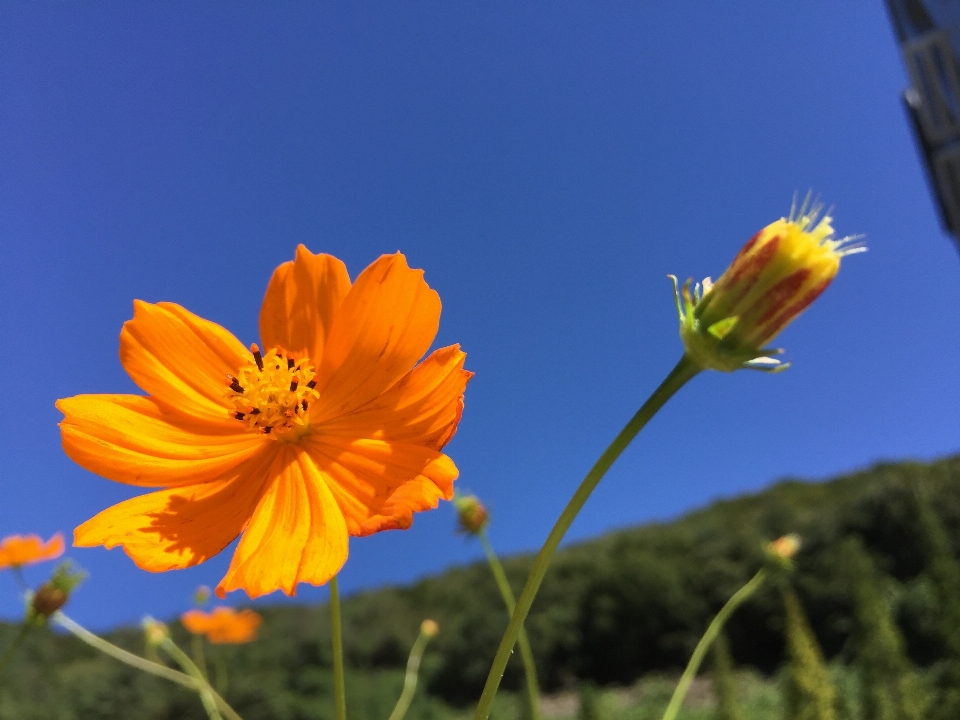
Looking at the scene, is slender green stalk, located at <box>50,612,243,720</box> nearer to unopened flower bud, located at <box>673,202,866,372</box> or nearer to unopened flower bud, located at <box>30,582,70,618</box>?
unopened flower bud, located at <box>30,582,70,618</box>

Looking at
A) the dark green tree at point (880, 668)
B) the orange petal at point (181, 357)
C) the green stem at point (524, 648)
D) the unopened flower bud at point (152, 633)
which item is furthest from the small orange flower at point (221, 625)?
the dark green tree at point (880, 668)

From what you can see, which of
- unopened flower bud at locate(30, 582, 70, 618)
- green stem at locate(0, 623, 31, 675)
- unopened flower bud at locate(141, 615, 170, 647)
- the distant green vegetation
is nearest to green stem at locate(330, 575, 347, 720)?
green stem at locate(0, 623, 31, 675)

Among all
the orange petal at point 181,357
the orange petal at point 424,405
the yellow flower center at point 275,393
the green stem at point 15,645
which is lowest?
the green stem at point 15,645

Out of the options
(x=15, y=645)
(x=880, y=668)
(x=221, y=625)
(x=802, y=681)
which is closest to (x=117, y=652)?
(x=15, y=645)

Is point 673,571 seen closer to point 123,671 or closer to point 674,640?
point 674,640

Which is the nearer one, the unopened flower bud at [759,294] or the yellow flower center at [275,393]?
the unopened flower bud at [759,294]

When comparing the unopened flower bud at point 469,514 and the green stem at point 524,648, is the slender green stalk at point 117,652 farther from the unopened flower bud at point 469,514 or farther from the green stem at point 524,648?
the unopened flower bud at point 469,514
